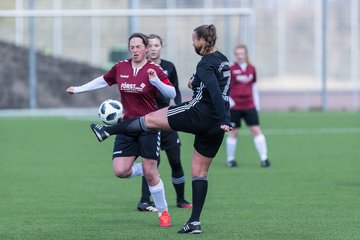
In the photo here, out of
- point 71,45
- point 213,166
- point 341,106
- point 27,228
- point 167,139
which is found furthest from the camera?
point 341,106

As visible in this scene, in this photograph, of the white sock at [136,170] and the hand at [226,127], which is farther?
the white sock at [136,170]

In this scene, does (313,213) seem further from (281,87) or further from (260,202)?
(281,87)

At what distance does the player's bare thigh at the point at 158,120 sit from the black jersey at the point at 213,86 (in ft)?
0.98

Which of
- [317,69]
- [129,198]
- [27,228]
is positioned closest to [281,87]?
[317,69]

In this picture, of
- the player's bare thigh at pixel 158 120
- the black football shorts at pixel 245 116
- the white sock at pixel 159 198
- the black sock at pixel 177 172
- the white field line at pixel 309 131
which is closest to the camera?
the player's bare thigh at pixel 158 120

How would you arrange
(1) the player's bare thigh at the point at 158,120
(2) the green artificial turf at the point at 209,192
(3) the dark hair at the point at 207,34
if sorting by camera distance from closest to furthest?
(3) the dark hair at the point at 207,34 → (1) the player's bare thigh at the point at 158,120 → (2) the green artificial turf at the point at 209,192

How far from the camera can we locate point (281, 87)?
3644 centimetres

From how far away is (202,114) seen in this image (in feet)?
28.8

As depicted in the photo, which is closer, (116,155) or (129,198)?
(116,155)

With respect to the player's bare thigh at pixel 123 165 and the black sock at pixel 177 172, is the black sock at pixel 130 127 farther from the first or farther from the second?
the black sock at pixel 177 172

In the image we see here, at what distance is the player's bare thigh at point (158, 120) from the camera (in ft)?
29.2

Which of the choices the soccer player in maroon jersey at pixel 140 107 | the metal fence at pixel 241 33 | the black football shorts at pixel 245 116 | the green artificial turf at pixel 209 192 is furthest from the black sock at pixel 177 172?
the metal fence at pixel 241 33

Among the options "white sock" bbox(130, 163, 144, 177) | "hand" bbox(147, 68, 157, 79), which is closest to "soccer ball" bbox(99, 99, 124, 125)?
"white sock" bbox(130, 163, 144, 177)

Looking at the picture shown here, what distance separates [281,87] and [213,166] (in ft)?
67.9
